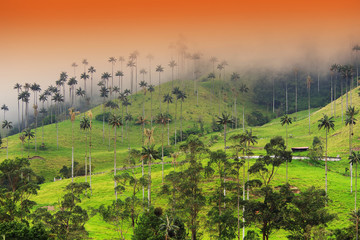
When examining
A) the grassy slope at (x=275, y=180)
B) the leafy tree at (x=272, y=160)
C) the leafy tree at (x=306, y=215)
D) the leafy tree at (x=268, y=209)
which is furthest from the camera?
the grassy slope at (x=275, y=180)

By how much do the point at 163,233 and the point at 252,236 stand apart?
710 inches

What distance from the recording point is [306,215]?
67.7 m

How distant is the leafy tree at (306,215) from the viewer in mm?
65875

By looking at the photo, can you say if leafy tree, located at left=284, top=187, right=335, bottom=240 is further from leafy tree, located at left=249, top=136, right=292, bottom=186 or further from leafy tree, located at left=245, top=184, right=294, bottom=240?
leafy tree, located at left=249, top=136, right=292, bottom=186

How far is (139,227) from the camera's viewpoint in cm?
6788

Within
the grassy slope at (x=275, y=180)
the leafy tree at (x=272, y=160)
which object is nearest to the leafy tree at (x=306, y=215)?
the leafy tree at (x=272, y=160)

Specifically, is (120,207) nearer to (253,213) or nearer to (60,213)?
(60,213)

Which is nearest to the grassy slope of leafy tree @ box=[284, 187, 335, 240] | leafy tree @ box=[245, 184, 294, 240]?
leafy tree @ box=[245, 184, 294, 240]

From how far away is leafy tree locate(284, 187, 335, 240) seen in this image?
65875mm

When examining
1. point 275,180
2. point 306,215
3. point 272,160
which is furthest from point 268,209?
point 275,180

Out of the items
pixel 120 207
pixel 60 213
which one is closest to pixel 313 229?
pixel 120 207

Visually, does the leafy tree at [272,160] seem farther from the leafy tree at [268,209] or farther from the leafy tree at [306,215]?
the leafy tree at [306,215]

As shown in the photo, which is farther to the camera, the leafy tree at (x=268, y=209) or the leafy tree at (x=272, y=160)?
the leafy tree at (x=272, y=160)

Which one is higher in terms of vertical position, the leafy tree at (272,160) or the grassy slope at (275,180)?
the leafy tree at (272,160)
